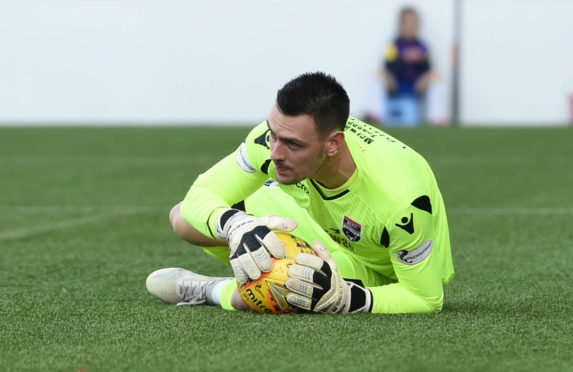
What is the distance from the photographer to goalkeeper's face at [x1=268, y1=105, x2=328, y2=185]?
3514mm

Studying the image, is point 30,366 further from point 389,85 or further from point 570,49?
point 570,49

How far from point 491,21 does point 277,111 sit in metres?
11.4

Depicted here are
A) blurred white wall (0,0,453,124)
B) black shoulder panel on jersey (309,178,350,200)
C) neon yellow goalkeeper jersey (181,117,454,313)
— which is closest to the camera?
neon yellow goalkeeper jersey (181,117,454,313)

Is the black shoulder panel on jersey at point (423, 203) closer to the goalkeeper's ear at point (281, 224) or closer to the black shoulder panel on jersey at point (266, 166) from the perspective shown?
the goalkeeper's ear at point (281, 224)

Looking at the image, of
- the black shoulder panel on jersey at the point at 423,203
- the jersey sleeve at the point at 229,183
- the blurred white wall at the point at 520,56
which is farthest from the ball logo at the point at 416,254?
the blurred white wall at the point at 520,56

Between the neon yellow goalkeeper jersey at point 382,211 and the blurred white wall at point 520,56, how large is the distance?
35.6 feet

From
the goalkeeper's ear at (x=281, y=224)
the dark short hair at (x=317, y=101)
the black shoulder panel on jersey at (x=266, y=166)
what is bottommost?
the goalkeeper's ear at (x=281, y=224)

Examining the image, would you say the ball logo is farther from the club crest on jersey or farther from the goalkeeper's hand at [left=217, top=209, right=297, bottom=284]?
the goalkeeper's hand at [left=217, top=209, right=297, bottom=284]

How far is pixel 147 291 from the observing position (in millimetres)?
4445

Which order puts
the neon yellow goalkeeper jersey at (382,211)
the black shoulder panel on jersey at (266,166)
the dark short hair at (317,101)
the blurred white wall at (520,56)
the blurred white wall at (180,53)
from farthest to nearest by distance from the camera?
the blurred white wall at (180,53), the blurred white wall at (520,56), the black shoulder panel on jersey at (266,166), the neon yellow goalkeeper jersey at (382,211), the dark short hair at (317,101)

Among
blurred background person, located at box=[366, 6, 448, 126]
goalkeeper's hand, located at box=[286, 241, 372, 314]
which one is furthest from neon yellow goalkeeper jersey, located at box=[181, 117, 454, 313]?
blurred background person, located at box=[366, 6, 448, 126]

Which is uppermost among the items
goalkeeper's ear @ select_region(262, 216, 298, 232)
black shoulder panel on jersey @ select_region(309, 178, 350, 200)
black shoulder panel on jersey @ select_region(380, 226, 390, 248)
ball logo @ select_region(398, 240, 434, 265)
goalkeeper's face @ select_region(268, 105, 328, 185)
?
goalkeeper's face @ select_region(268, 105, 328, 185)

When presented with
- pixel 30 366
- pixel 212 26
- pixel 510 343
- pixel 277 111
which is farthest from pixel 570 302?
pixel 212 26

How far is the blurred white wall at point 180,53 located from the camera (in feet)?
48.4
